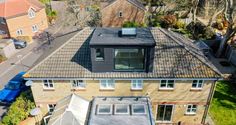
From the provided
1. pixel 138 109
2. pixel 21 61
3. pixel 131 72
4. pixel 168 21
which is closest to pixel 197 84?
pixel 138 109

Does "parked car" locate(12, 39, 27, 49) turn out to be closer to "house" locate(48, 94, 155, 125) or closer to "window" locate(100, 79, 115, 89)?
"house" locate(48, 94, 155, 125)

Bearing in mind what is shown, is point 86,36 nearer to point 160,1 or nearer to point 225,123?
point 225,123

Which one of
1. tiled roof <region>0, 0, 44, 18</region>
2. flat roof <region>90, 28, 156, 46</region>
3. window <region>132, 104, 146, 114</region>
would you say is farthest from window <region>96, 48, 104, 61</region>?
tiled roof <region>0, 0, 44, 18</region>

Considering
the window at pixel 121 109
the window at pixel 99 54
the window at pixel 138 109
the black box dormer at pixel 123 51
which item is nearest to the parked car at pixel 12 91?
the black box dormer at pixel 123 51

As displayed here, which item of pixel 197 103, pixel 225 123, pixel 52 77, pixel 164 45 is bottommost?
pixel 225 123

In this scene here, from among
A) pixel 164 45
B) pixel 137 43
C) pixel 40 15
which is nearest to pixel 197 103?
pixel 164 45

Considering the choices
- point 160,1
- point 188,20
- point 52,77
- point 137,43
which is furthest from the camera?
point 160,1
